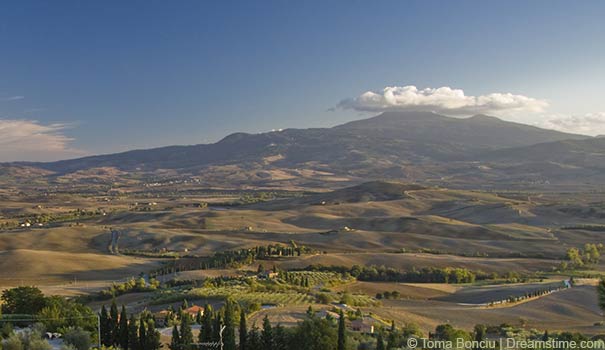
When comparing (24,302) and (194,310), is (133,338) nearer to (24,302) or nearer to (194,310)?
(24,302)

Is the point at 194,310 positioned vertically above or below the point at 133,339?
below

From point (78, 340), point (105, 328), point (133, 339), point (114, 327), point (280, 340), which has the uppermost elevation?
point (78, 340)

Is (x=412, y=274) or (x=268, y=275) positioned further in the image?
(x=412, y=274)

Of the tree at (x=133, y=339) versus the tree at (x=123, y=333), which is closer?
the tree at (x=133, y=339)

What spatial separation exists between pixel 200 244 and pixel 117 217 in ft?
192

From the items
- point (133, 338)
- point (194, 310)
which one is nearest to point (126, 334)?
point (133, 338)

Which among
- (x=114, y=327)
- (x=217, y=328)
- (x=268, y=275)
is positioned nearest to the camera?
(x=217, y=328)

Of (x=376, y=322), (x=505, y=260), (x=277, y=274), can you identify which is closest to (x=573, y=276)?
(x=505, y=260)

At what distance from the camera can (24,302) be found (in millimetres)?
41094

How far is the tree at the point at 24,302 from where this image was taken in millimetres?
40406

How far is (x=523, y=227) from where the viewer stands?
409ft

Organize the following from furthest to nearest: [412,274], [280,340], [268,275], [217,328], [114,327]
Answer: [412,274] → [268,275] → [114,327] → [217,328] → [280,340]

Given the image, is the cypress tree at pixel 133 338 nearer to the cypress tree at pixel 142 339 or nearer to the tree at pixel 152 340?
the cypress tree at pixel 142 339

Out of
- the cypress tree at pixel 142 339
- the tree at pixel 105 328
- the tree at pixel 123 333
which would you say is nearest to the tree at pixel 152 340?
the cypress tree at pixel 142 339
